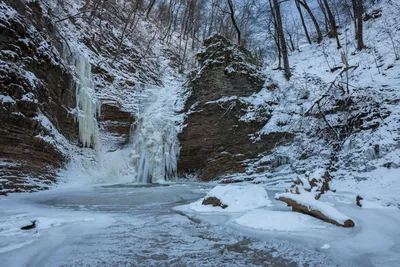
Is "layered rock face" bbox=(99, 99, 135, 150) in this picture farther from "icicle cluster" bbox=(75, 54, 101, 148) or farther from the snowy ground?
the snowy ground

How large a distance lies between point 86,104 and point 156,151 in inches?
142

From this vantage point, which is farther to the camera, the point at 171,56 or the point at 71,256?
the point at 171,56

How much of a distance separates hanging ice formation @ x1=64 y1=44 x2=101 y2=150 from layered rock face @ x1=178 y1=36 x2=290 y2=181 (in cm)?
381

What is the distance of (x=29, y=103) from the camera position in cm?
787

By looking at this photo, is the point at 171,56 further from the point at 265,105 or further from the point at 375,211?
the point at 375,211

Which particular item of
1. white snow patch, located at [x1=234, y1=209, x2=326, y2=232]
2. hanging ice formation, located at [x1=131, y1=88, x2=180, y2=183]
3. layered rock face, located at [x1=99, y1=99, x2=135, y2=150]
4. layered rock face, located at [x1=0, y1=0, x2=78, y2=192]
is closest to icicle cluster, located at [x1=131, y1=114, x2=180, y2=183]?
hanging ice formation, located at [x1=131, y1=88, x2=180, y2=183]

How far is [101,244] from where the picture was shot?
7.88 ft

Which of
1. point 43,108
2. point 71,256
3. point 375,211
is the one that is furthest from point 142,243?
point 43,108

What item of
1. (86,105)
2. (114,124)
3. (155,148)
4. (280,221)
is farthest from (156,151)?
(280,221)

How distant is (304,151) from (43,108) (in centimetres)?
871

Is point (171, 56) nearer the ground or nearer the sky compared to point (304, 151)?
nearer the sky

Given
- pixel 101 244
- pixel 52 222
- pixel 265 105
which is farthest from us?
pixel 265 105

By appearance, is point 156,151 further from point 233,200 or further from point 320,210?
point 320,210

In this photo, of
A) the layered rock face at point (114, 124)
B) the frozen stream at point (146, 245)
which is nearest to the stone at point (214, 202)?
the frozen stream at point (146, 245)
